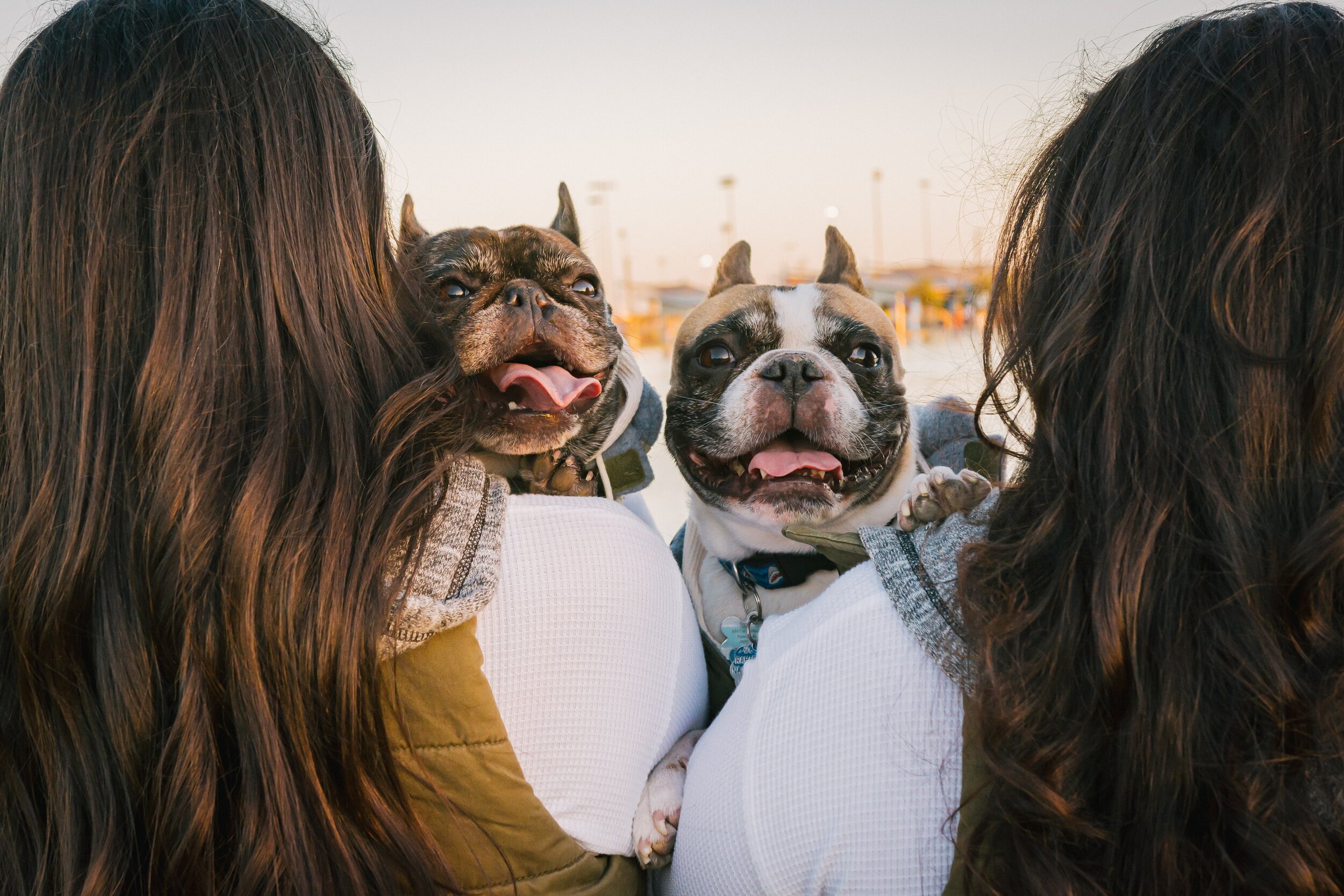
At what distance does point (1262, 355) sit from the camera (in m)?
0.87

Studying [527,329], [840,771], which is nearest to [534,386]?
[527,329]

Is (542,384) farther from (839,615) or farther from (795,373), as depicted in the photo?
(839,615)

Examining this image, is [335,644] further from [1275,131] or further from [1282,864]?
[1275,131]

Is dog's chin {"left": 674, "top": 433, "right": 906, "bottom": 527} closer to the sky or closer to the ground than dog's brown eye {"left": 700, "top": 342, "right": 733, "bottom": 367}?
closer to the ground

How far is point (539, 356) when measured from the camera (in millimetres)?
2055

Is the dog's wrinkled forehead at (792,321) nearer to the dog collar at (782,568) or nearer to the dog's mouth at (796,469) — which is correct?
the dog's mouth at (796,469)

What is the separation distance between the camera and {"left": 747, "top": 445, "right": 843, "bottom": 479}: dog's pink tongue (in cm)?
216

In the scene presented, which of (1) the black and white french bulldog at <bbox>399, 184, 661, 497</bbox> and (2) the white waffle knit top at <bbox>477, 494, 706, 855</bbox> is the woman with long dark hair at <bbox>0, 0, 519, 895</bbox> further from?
(1) the black and white french bulldog at <bbox>399, 184, 661, 497</bbox>

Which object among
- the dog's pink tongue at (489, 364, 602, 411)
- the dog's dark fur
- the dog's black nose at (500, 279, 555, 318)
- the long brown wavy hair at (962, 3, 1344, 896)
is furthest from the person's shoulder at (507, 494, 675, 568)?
the dog's black nose at (500, 279, 555, 318)

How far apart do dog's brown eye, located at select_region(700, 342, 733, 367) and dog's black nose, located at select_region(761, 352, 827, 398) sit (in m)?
0.21

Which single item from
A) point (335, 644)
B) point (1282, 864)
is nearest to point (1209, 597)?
point (1282, 864)

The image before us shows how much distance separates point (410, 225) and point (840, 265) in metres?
1.21

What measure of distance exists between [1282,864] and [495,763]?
0.78 m

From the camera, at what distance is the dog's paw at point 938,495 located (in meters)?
1.49
